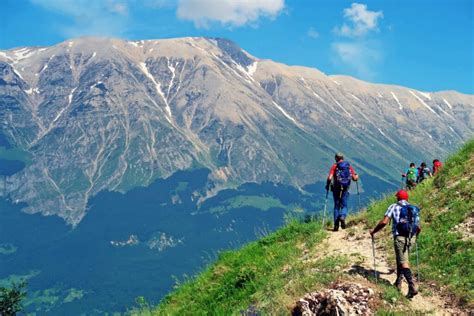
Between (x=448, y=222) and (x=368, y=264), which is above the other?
(x=448, y=222)

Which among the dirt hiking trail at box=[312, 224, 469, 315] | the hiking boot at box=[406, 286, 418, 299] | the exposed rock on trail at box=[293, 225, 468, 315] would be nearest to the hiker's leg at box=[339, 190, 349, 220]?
the dirt hiking trail at box=[312, 224, 469, 315]

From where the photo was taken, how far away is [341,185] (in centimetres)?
2003

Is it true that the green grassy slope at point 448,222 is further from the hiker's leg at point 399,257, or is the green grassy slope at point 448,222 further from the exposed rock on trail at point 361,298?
the hiker's leg at point 399,257

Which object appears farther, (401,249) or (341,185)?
(341,185)

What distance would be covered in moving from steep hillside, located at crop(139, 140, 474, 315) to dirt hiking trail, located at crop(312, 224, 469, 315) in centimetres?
2

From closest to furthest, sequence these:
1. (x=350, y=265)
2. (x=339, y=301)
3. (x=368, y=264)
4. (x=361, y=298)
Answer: (x=339, y=301) → (x=361, y=298) → (x=350, y=265) → (x=368, y=264)

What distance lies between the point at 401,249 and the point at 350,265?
1.92 m

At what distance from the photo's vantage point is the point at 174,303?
1762cm

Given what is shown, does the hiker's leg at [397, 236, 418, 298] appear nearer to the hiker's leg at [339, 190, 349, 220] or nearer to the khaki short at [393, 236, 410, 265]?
the khaki short at [393, 236, 410, 265]

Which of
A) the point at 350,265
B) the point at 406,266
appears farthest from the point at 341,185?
the point at 406,266

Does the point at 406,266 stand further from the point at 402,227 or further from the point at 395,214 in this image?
the point at 395,214

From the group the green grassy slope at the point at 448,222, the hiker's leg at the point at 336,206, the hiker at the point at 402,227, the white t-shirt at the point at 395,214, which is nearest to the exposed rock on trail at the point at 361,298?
the green grassy slope at the point at 448,222

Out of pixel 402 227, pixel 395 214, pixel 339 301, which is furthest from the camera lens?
pixel 395 214

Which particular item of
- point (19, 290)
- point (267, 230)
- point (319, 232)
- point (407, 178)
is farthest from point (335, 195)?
point (19, 290)
